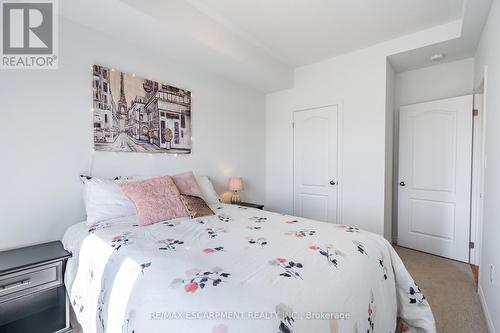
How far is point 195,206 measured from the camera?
217 cm

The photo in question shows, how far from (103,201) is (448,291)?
3.16 metres

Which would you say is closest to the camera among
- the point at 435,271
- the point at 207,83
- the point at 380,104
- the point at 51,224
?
the point at 51,224

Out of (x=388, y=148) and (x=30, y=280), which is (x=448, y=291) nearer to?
(x=388, y=148)

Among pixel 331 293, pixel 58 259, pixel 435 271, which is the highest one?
pixel 331 293

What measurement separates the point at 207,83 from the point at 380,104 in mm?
2165

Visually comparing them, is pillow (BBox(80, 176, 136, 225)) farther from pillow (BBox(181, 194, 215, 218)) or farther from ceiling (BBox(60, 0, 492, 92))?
ceiling (BBox(60, 0, 492, 92))

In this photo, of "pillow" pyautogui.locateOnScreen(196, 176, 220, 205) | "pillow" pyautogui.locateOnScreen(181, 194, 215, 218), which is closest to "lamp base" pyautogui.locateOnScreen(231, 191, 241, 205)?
"pillow" pyautogui.locateOnScreen(196, 176, 220, 205)

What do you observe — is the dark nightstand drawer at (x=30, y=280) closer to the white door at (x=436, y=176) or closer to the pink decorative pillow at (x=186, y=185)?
the pink decorative pillow at (x=186, y=185)

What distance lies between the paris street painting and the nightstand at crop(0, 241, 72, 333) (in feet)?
3.13

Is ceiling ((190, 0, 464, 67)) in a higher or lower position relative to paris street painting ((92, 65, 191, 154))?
higher

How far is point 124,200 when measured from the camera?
2.01 meters

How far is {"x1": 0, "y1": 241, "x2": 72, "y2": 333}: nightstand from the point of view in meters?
1.48

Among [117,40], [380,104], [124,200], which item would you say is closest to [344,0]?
[380,104]

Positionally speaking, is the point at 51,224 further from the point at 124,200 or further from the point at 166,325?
the point at 166,325
